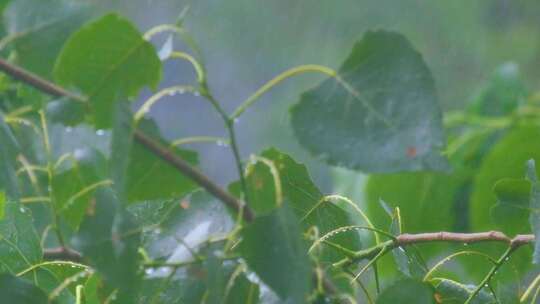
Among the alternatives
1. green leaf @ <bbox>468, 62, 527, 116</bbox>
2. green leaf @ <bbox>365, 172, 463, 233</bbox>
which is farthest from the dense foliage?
green leaf @ <bbox>468, 62, 527, 116</bbox>

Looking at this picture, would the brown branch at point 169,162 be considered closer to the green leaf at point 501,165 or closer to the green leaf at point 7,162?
the green leaf at point 7,162

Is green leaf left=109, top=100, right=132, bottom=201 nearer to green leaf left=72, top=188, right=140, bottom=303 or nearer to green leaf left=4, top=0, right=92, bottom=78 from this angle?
green leaf left=72, top=188, right=140, bottom=303

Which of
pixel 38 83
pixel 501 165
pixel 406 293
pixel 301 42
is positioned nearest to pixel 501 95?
pixel 501 165

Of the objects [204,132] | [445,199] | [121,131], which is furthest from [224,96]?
[121,131]

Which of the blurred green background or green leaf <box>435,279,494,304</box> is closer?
green leaf <box>435,279,494,304</box>

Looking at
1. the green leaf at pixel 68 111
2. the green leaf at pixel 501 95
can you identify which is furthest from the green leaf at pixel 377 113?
the green leaf at pixel 501 95

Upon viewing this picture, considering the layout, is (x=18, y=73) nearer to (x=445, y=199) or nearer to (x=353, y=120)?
(x=353, y=120)

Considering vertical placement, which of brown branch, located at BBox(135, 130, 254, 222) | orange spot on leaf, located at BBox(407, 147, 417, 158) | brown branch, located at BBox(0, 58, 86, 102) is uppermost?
brown branch, located at BBox(0, 58, 86, 102)

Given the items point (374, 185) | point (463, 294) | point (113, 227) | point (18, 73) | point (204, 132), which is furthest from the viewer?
point (204, 132)
